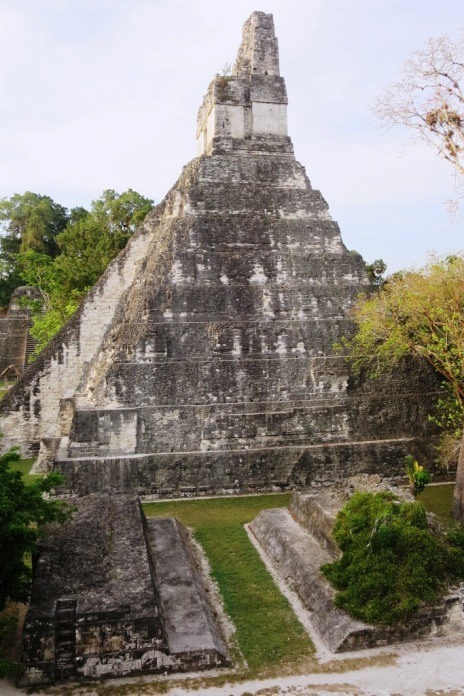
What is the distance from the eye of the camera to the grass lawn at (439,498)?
11.3 metres

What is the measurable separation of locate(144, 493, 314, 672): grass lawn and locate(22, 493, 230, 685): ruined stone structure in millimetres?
406

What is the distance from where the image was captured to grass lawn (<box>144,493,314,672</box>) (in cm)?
677

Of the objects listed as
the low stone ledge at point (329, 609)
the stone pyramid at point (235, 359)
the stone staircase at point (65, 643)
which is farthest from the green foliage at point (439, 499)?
the stone staircase at point (65, 643)

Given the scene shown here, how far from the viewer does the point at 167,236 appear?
571 inches

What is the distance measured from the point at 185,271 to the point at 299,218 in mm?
3316

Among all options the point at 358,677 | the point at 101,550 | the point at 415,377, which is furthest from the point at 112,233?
the point at 358,677

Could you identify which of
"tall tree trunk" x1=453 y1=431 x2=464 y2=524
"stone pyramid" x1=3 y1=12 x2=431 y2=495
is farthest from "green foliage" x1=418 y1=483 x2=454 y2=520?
"stone pyramid" x1=3 y1=12 x2=431 y2=495

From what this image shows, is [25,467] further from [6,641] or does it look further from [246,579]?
[6,641]

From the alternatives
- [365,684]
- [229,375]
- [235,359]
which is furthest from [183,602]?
[235,359]

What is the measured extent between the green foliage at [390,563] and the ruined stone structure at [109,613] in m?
1.70

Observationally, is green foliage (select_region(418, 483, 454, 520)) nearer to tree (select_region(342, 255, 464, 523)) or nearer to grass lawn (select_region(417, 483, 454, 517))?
grass lawn (select_region(417, 483, 454, 517))

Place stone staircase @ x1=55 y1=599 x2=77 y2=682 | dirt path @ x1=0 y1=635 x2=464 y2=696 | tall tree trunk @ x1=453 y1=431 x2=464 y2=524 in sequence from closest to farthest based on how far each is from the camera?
1. dirt path @ x1=0 y1=635 x2=464 y2=696
2. stone staircase @ x1=55 y1=599 x2=77 y2=682
3. tall tree trunk @ x1=453 y1=431 x2=464 y2=524

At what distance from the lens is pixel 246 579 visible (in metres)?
8.59

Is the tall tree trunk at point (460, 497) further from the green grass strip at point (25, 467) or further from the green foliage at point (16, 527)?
the green grass strip at point (25, 467)
